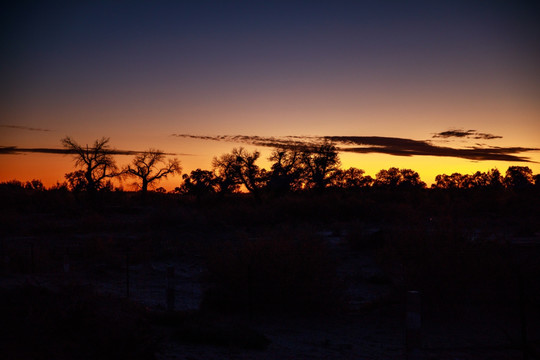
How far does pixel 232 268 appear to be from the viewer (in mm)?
11336

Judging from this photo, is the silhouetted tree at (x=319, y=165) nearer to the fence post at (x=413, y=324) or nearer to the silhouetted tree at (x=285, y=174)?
the silhouetted tree at (x=285, y=174)

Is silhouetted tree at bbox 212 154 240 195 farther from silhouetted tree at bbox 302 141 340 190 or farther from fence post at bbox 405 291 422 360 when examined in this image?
fence post at bbox 405 291 422 360

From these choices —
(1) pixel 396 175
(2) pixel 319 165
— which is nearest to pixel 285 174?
(2) pixel 319 165

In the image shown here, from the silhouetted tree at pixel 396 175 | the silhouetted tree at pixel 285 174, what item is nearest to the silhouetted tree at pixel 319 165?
the silhouetted tree at pixel 285 174

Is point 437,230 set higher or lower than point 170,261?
higher

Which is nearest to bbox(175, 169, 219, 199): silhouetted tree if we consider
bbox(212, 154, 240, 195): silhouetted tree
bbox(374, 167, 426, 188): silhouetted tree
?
bbox(212, 154, 240, 195): silhouetted tree

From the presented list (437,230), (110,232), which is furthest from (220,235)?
(437,230)

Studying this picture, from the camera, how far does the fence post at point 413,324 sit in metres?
6.73

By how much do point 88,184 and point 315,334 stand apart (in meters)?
46.6

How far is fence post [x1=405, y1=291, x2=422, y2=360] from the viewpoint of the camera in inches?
265

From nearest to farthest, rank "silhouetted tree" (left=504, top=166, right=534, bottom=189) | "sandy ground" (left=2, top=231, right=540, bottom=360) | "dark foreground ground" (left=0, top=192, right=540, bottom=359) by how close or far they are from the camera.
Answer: "dark foreground ground" (left=0, top=192, right=540, bottom=359) → "sandy ground" (left=2, top=231, right=540, bottom=360) → "silhouetted tree" (left=504, top=166, right=534, bottom=189)

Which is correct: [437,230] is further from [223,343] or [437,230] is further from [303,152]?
[303,152]

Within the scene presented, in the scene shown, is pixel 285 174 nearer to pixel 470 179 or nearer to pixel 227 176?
pixel 227 176

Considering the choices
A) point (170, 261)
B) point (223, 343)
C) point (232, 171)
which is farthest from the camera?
point (232, 171)
